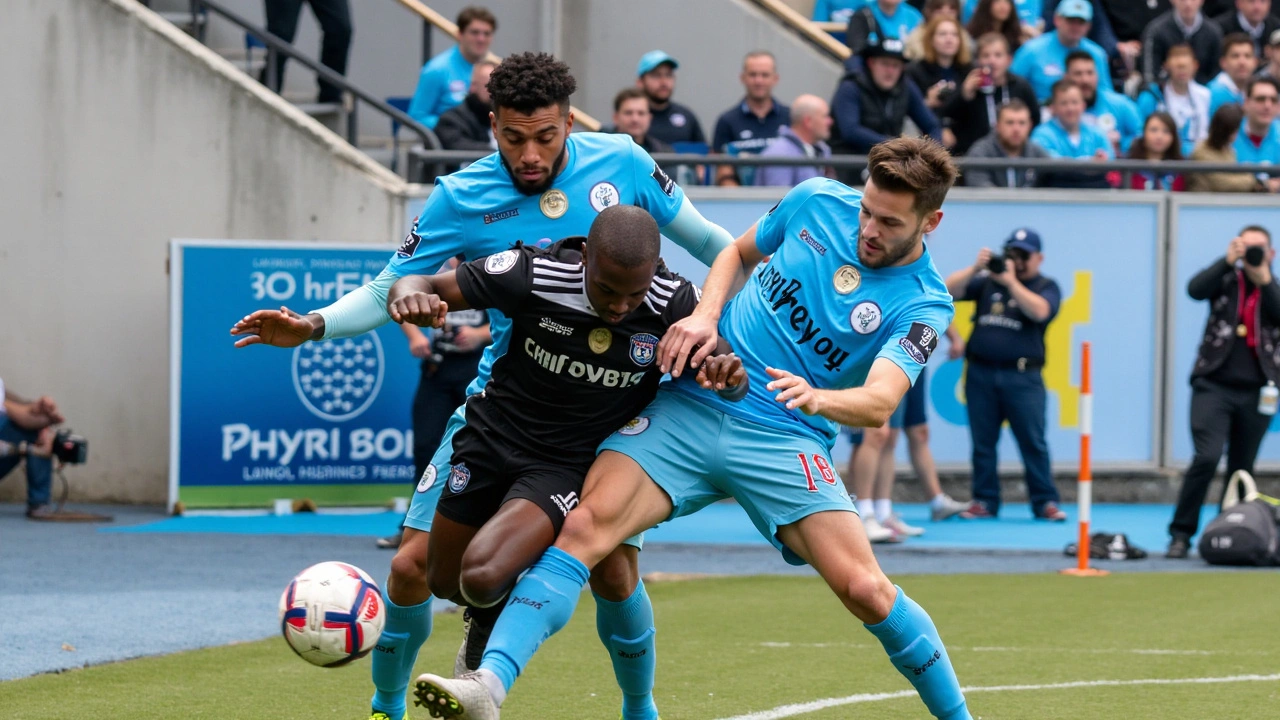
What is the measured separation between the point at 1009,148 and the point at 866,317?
923cm

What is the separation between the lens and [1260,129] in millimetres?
15016

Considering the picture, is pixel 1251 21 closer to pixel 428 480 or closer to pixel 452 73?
pixel 452 73

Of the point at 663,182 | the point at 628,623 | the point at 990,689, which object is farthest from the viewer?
the point at 990,689

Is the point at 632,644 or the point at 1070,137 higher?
the point at 1070,137

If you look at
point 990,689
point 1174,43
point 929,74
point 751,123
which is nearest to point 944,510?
point 751,123

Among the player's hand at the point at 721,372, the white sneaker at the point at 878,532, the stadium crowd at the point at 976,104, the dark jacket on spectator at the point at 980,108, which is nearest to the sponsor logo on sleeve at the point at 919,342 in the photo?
the player's hand at the point at 721,372

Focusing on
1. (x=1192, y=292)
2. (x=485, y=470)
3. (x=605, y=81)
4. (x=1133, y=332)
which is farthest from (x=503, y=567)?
(x=605, y=81)

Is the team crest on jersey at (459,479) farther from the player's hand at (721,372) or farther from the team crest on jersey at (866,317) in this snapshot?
the team crest on jersey at (866,317)

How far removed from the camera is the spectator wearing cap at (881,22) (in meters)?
15.9

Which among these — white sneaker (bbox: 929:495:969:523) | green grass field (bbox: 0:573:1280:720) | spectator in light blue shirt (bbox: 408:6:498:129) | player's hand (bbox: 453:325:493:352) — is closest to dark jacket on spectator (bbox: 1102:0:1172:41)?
→ white sneaker (bbox: 929:495:969:523)

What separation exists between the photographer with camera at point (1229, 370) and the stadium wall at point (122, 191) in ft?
21.4

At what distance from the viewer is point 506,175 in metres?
5.81

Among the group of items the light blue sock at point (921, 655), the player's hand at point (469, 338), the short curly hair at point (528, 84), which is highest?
the short curly hair at point (528, 84)

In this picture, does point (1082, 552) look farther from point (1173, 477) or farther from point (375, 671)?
point (375, 671)
